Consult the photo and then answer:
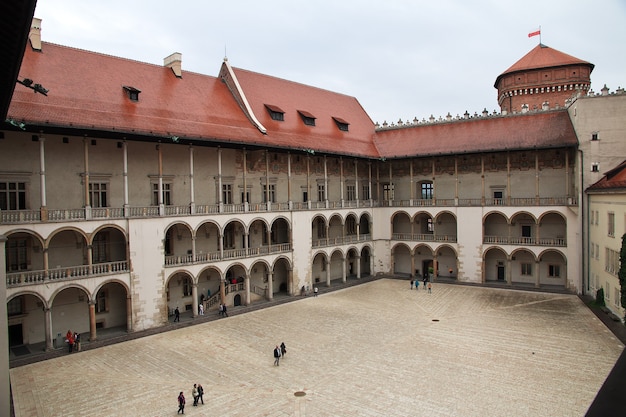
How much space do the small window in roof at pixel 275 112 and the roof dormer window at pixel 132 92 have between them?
1102cm

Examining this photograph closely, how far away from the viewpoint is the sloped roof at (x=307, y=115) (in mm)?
35656

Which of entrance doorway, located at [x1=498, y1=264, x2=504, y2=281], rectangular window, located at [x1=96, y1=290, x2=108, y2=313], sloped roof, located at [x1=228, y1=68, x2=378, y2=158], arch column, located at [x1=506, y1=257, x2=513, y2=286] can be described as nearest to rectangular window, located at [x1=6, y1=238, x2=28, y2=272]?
rectangular window, located at [x1=96, y1=290, x2=108, y2=313]

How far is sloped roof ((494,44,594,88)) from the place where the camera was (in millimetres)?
44750

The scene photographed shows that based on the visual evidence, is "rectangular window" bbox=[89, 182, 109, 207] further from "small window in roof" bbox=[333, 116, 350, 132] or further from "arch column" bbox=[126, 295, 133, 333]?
"small window in roof" bbox=[333, 116, 350, 132]

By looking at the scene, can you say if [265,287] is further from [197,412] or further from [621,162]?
[621,162]

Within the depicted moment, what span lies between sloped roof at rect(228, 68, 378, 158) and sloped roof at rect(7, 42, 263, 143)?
7.97 ft

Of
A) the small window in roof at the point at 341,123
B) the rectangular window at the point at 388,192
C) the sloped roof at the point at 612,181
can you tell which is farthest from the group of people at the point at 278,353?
the small window in roof at the point at 341,123

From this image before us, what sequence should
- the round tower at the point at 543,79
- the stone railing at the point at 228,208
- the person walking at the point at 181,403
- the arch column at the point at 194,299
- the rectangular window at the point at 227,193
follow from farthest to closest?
the round tower at the point at 543,79, the rectangular window at the point at 227,193, the arch column at the point at 194,299, the stone railing at the point at 228,208, the person walking at the point at 181,403

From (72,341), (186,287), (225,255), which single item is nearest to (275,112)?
(225,255)

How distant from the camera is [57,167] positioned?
→ 80.4 feet

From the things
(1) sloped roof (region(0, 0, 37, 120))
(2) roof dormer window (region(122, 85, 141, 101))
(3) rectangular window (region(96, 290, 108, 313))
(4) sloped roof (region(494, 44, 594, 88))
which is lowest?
(3) rectangular window (region(96, 290, 108, 313))

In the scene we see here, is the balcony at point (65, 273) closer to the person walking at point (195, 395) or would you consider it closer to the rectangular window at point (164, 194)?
the rectangular window at point (164, 194)

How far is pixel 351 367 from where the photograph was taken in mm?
20250

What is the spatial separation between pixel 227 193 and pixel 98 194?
8.77 m
